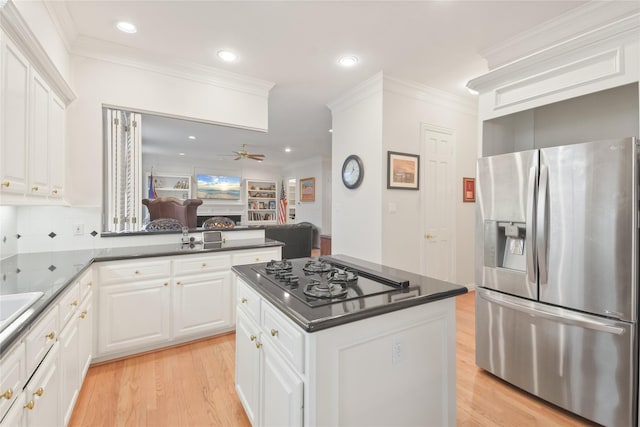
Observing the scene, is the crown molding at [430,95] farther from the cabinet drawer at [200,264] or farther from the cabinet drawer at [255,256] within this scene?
the cabinet drawer at [200,264]

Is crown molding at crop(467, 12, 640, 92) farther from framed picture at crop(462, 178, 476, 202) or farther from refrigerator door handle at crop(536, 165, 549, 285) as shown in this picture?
framed picture at crop(462, 178, 476, 202)

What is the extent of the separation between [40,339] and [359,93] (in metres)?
3.59

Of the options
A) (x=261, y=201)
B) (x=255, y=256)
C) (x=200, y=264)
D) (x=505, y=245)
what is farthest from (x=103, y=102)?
(x=261, y=201)

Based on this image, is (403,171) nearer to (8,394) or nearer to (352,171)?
(352,171)

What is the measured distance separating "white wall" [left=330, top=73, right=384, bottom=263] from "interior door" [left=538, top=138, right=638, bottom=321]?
1.73 meters

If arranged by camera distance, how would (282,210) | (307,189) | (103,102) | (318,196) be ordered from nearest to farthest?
(103,102)
(318,196)
(307,189)
(282,210)

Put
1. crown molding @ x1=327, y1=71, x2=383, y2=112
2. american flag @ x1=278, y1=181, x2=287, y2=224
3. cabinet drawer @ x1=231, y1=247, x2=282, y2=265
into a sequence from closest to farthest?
cabinet drawer @ x1=231, y1=247, x2=282, y2=265 → crown molding @ x1=327, y1=71, x2=383, y2=112 → american flag @ x1=278, y1=181, x2=287, y2=224

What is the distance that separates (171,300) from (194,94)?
2.10 metres

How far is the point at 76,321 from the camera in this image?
1830 mm

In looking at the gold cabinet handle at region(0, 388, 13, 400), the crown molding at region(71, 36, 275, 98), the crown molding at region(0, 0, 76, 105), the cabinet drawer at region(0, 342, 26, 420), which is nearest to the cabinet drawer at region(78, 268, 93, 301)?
the cabinet drawer at region(0, 342, 26, 420)

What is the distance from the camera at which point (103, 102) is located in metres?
2.67

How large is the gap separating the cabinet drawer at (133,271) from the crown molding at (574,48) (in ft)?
10.3

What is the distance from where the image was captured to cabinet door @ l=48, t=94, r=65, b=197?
2.10 metres

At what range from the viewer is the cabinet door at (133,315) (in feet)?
7.66
